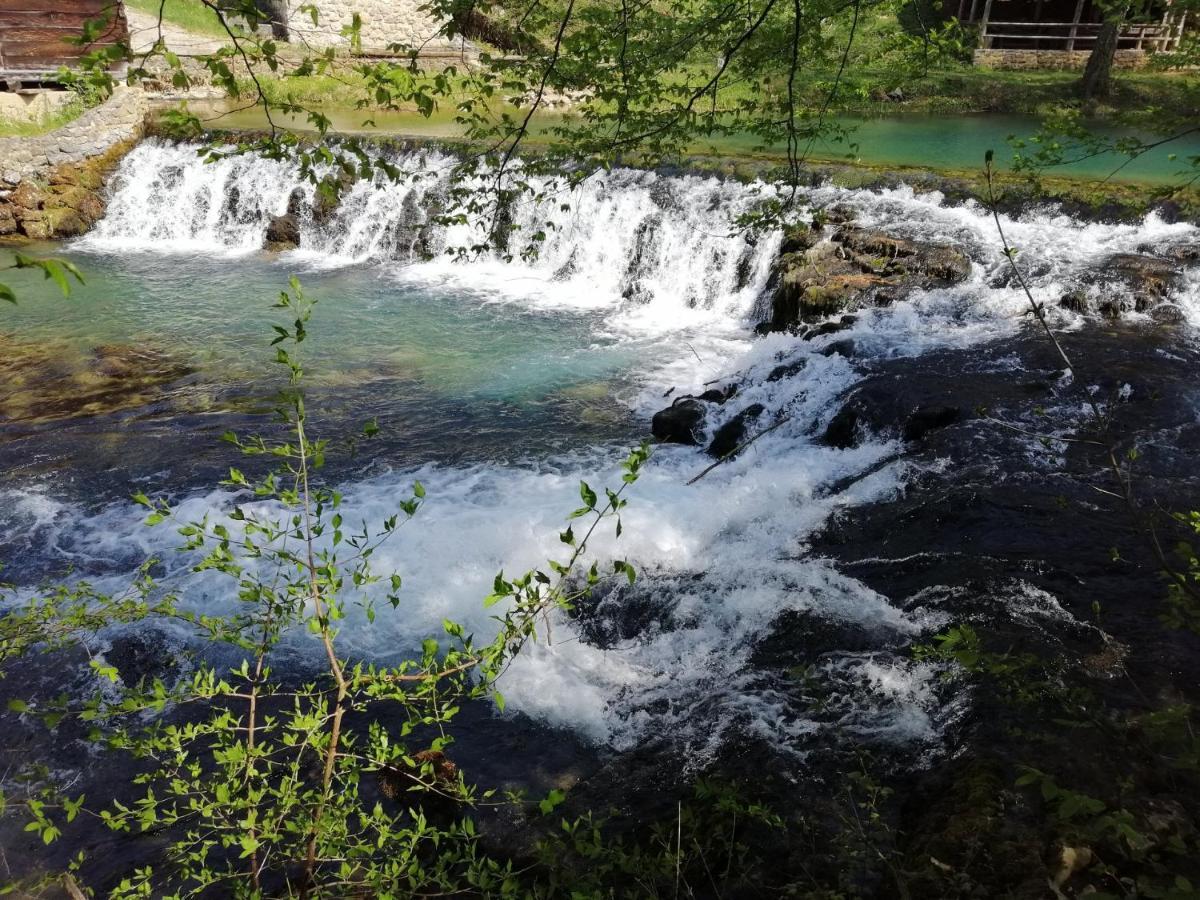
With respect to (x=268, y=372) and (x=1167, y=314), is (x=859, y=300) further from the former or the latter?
(x=268, y=372)

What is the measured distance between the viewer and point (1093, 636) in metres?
4.21

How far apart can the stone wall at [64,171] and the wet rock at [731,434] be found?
45.1 ft

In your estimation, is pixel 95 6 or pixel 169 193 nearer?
pixel 169 193

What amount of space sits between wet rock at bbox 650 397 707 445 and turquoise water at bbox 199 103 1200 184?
7.20 meters

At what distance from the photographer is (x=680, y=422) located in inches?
303

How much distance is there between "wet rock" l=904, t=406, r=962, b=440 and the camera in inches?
273

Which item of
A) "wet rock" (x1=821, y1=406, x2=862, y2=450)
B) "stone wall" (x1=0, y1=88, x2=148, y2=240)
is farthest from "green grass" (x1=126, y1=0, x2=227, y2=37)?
"wet rock" (x1=821, y1=406, x2=862, y2=450)

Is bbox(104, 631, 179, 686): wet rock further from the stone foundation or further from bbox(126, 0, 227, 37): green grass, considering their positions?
bbox(126, 0, 227, 37): green grass

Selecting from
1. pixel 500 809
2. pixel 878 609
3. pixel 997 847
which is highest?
pixel 997 847

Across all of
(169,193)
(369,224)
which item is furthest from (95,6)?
(369,224)

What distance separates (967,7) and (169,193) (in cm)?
2724

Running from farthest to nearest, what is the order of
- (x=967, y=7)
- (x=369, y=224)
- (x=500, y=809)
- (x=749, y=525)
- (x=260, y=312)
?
(x=967, y=7) < (x=369, y=224) < (x=260, y=312) < (x=749, y=525) < (x=500, y=809)

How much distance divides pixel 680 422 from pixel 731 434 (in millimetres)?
481

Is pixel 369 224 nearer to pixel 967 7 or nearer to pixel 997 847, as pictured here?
pixel 997 847
